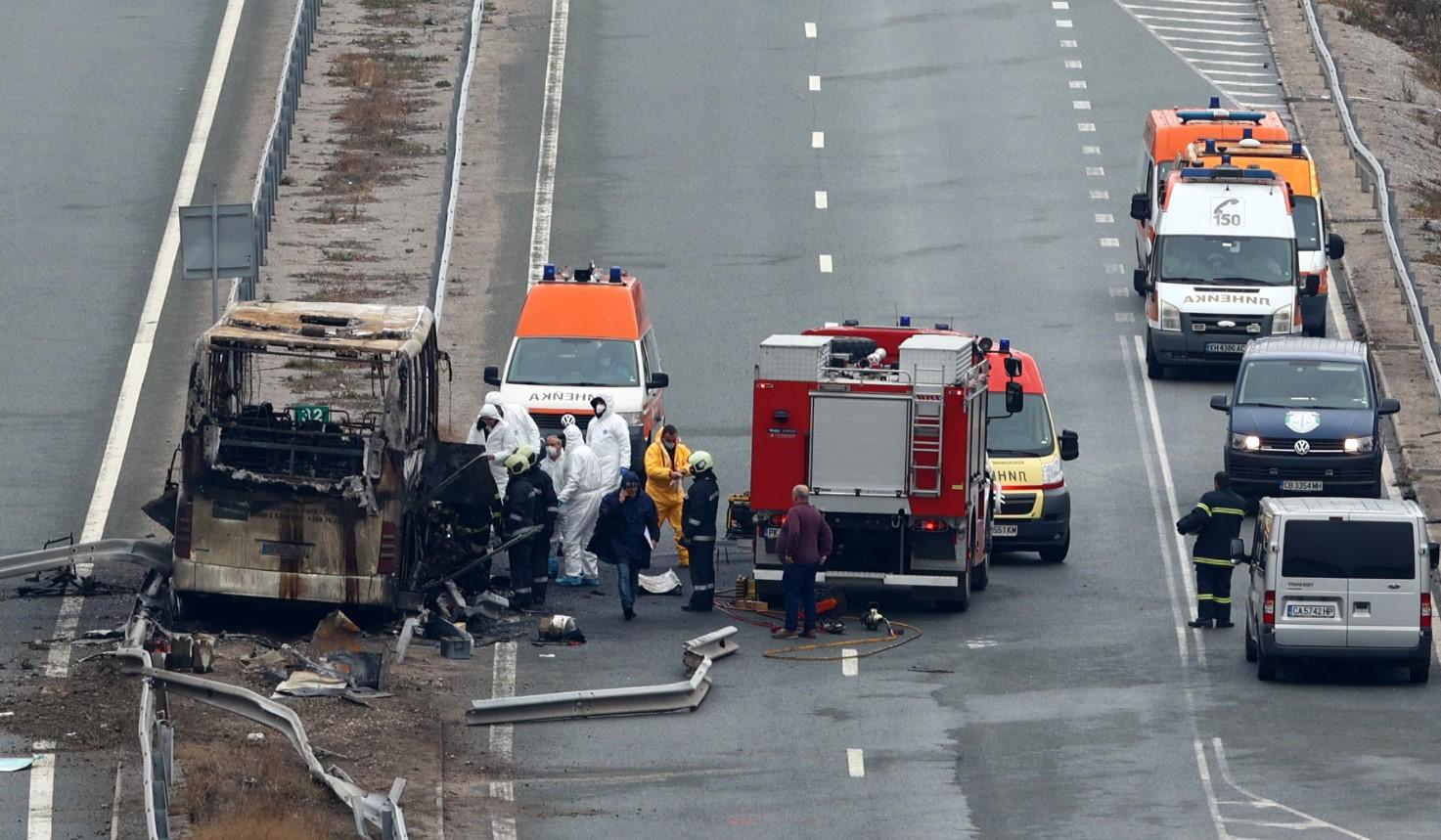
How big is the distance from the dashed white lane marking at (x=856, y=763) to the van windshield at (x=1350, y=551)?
178 inches

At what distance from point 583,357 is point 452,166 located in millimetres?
10460

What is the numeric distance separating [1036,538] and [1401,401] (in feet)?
27.7

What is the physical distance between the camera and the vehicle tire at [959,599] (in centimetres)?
2555

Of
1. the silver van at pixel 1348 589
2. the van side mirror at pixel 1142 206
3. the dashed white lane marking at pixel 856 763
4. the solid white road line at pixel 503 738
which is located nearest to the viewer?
the solid white road line at pixel 503 738

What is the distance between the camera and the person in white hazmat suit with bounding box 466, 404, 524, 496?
1059 inches

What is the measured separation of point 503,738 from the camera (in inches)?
827

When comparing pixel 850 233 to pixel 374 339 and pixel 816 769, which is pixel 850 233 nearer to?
pixel 374 339

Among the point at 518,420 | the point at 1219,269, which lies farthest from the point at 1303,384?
the point at 518,420

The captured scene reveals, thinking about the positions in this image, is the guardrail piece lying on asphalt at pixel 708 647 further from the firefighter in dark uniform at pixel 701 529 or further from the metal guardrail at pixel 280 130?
the metal guardrail at pixel 280 130

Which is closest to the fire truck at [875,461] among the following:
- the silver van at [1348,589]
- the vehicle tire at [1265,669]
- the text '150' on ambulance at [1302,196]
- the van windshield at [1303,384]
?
the vehicle tire at [1265,669]

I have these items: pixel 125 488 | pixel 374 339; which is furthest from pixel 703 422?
pixel 374 339

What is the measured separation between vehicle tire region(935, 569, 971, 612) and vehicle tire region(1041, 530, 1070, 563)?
229cm

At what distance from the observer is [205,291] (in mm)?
36438

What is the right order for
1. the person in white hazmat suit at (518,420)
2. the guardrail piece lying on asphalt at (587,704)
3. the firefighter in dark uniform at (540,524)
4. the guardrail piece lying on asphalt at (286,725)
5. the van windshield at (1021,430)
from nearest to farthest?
1. the guardrail piece lying on asphalt at (286,725)
2. the guardrail piece lying on asphalt at (587,704)
3. the firefighter in dark uniform at (540,524)
4. the person in white hazmat suit at (518,420)
5. the van windshield at (1021,430)
